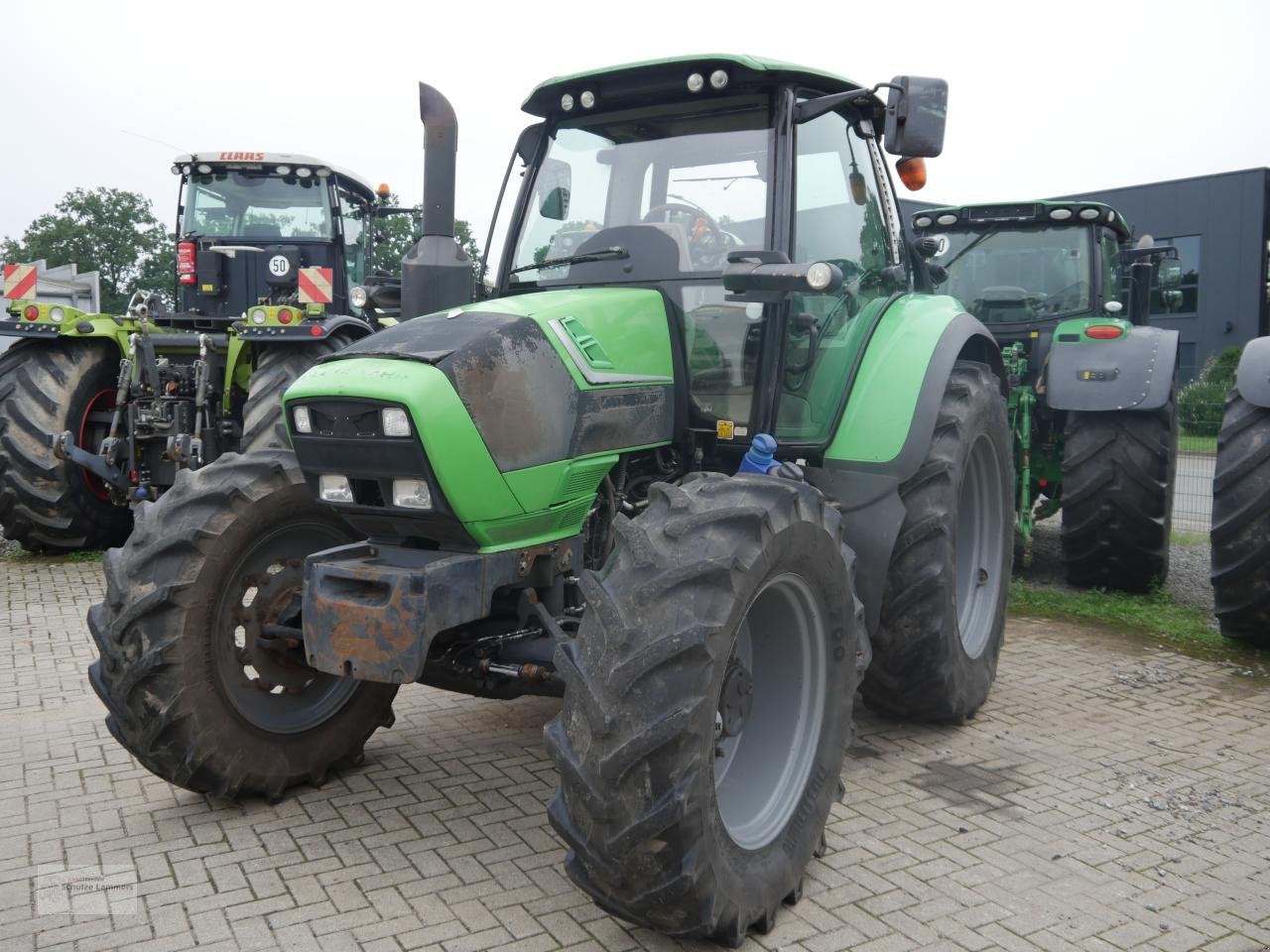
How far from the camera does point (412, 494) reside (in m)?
3.19

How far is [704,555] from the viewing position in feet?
9.32

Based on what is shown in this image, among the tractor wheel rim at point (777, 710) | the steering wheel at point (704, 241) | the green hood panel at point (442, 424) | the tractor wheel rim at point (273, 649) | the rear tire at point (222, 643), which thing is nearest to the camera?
the green hood panel at point (442, 424)

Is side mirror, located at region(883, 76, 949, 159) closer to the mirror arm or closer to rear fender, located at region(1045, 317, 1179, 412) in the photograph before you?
the mirror arm

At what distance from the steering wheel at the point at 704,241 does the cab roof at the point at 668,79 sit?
1.35 feet

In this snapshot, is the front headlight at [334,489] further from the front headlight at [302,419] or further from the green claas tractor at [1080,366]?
the green claas tractor at [1080,366]

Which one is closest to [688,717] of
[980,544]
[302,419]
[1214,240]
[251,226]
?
[302,419]

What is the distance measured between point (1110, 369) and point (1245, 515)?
5.52 ft

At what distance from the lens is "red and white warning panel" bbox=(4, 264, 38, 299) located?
855 centimetres

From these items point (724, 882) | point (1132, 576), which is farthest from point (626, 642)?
point (1132, 576)

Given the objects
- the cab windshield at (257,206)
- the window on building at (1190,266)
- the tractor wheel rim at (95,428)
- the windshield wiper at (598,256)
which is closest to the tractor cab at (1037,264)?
the windshield wiper at (598,256)

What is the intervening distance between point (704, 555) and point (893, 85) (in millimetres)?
1994

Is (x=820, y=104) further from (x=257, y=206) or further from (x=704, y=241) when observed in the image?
(x=257, y=206)

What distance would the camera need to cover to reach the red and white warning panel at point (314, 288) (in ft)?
28.3

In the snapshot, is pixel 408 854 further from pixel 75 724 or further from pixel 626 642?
pixel 75 724
